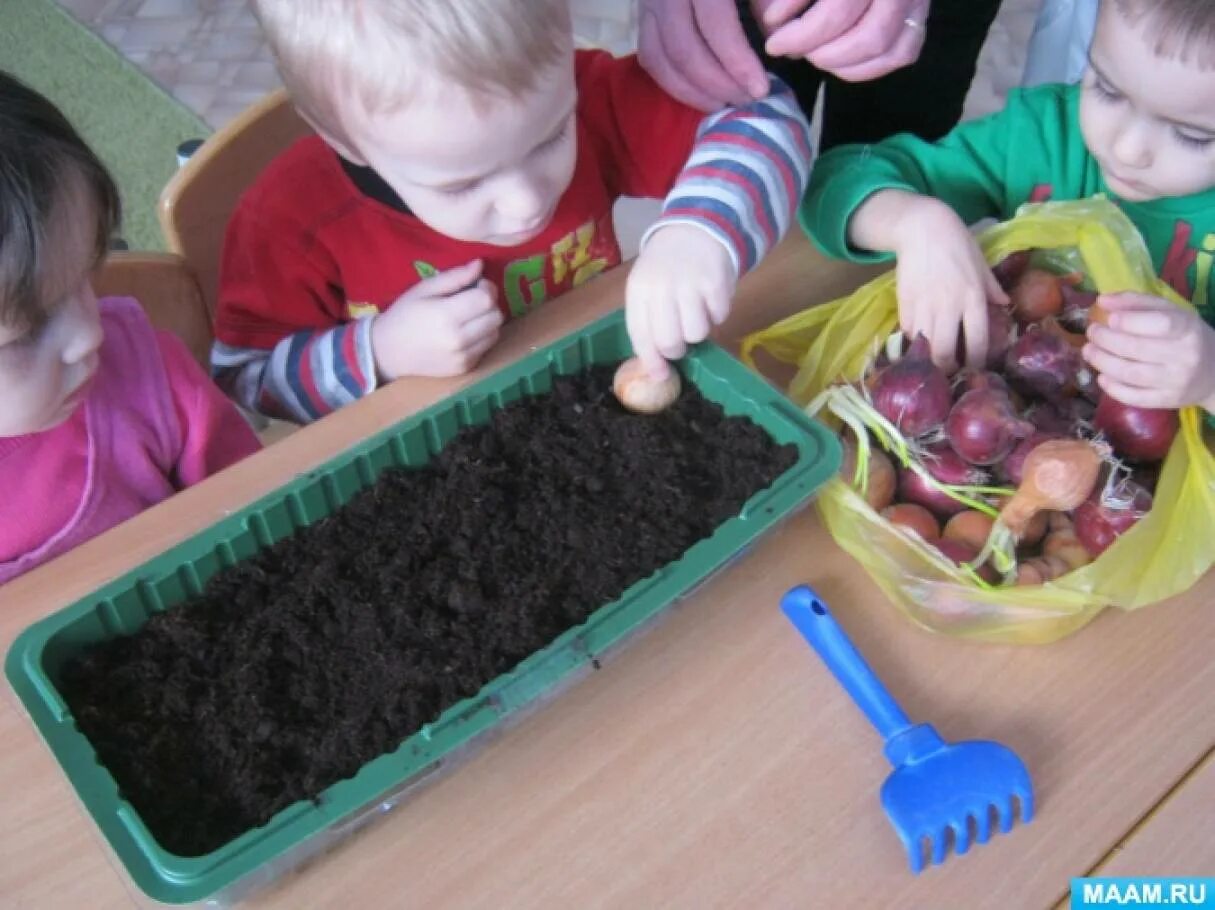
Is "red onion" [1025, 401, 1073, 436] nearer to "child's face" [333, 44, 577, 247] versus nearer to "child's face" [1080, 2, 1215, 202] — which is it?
"child's face" [1080, 2, 1215, 202]

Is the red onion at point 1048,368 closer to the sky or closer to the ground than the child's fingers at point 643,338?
closer to the ground

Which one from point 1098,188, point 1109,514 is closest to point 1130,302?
point 1109,514

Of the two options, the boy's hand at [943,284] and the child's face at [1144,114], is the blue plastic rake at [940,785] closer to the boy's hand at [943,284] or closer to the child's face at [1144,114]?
the boy's hand at [943,284]

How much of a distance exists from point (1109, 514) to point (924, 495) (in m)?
0.11

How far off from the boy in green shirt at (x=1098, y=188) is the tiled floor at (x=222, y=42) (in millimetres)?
1289

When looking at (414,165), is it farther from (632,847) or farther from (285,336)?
(632,847)

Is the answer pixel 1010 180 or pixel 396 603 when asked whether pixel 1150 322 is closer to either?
pixel 1010 180

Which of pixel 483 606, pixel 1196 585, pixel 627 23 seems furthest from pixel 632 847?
pixel 627 23

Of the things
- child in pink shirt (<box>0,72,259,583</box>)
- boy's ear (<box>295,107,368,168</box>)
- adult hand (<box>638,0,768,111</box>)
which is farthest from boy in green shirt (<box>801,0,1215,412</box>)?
child in pink shirt (<box>0,72,259,583</box>)

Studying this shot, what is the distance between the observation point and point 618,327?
0.72 meters

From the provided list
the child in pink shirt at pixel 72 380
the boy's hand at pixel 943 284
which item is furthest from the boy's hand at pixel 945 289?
the child in pink shirt at pixel 72 380

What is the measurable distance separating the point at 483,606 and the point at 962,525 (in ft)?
0.95

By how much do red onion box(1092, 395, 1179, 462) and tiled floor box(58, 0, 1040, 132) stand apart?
153cm

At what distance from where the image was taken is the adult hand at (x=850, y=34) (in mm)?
735
